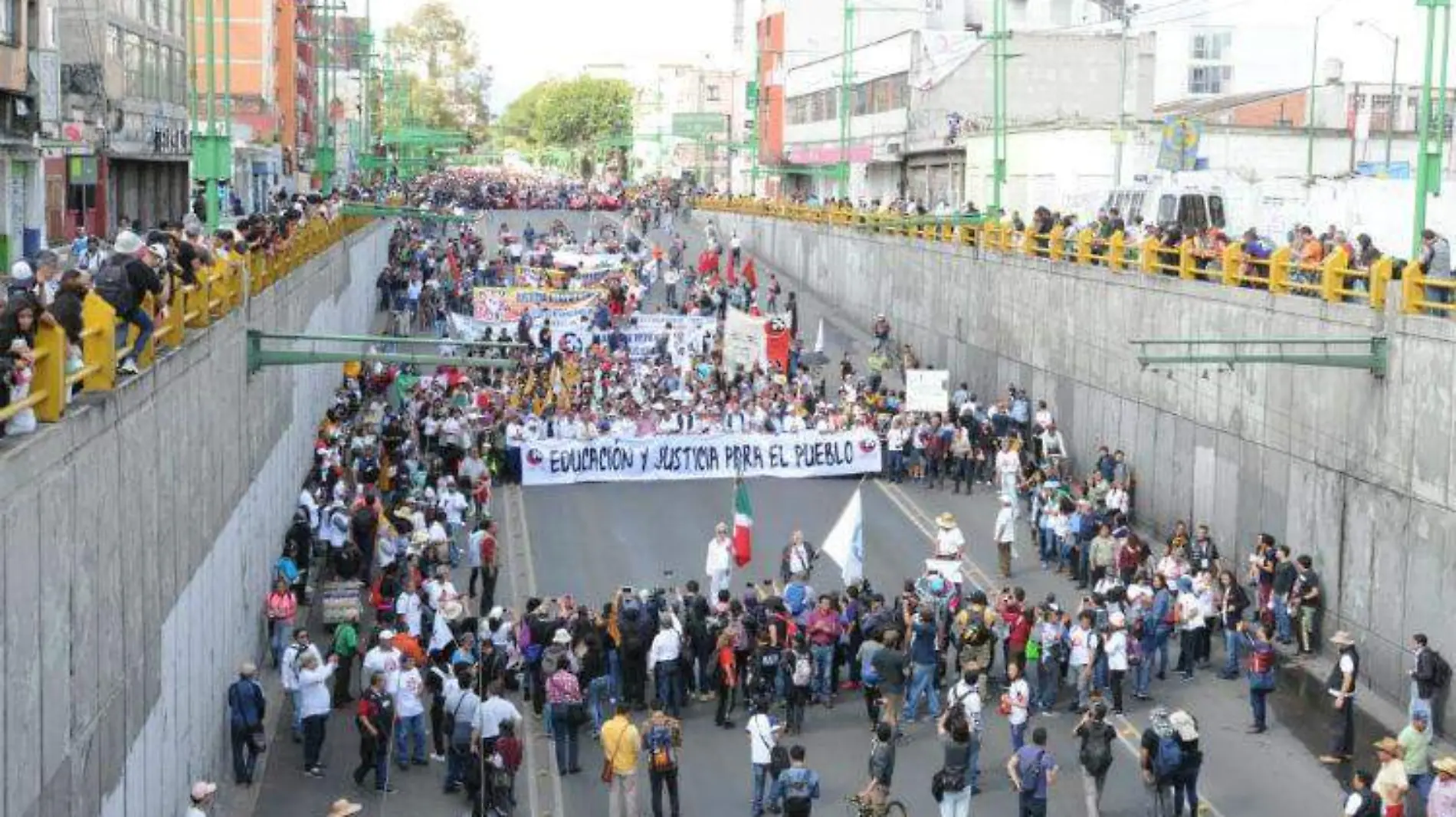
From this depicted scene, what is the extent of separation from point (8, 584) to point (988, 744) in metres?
12.9

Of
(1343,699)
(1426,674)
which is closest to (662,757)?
(1343,699)

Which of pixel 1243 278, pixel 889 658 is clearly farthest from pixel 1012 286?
pixel 889 658

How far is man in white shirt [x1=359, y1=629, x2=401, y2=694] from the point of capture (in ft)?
64.5

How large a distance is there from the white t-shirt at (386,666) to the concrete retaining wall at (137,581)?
59.3 inches

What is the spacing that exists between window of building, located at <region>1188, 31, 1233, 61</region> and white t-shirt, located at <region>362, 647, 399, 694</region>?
72997mm

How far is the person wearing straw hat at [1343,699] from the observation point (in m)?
20.4

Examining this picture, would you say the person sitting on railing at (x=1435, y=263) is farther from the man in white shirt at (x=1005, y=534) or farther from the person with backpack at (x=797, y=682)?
the person with backpack at (x=797, y=682)

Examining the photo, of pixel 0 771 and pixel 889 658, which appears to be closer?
pixel 0 771

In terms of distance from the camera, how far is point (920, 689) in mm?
21906

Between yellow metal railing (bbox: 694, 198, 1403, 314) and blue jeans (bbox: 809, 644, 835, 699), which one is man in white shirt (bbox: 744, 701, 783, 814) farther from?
yellow metal railing (bbox: 694, 198, 1403, 314)

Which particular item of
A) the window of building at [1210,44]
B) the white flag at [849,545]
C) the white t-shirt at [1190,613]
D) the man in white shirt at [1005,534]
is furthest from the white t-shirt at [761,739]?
the window of building at [1210,44]

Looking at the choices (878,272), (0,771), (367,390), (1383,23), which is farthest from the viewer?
(1383,23)

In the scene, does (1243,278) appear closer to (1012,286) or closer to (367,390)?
(1012,286)

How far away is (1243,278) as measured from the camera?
2916cm
